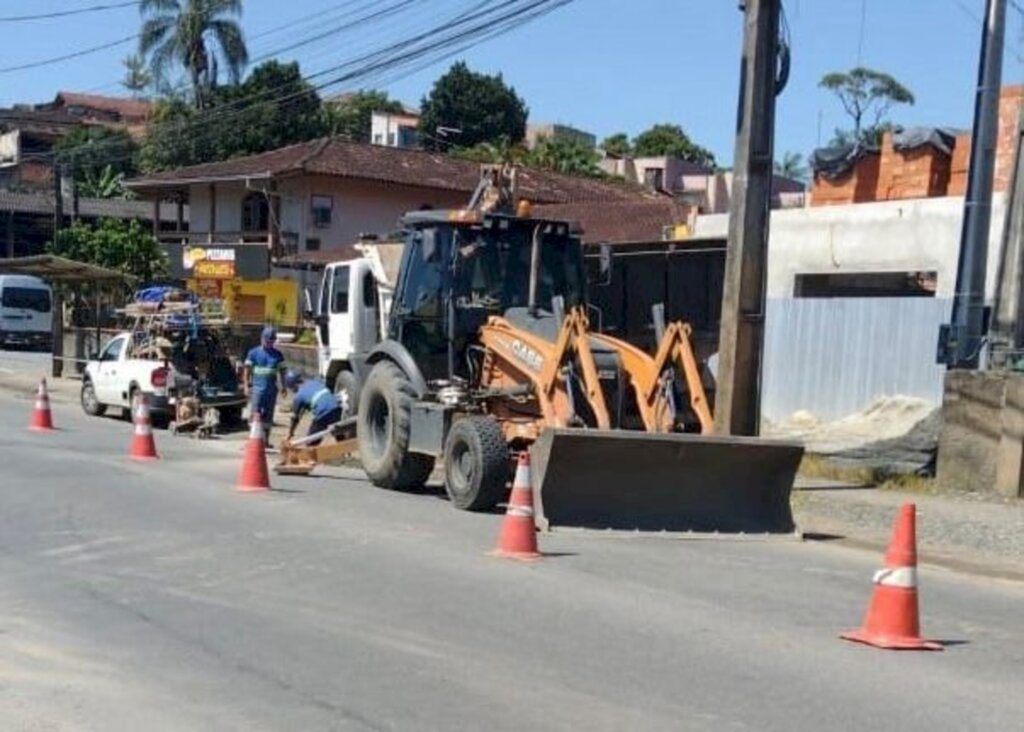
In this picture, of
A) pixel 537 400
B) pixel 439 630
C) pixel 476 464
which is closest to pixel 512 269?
pixel 537 400

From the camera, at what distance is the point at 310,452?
51.7ft

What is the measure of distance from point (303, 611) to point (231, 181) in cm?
4187

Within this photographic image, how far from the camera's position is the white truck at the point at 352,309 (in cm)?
1597

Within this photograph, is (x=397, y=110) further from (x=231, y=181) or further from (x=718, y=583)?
(x=718, y=583)

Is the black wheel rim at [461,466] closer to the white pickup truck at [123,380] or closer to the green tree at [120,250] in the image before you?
the white pickup truck at [123,380]

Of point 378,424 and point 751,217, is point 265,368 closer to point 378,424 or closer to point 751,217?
point 378,424

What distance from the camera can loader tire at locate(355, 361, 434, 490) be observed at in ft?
47.3

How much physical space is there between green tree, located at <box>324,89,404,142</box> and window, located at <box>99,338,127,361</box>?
158 feet

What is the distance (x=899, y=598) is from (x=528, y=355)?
621 centimetres

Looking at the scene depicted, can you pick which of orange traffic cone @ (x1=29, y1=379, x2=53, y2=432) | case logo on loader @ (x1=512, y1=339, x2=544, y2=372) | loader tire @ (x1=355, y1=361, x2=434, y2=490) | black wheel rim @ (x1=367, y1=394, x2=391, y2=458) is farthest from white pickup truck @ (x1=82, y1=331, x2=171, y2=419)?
case logo on loader @ (x1=512, y1=339, x2=544, y2=372)

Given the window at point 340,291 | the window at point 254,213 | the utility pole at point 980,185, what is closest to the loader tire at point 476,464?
the window at point 340,291

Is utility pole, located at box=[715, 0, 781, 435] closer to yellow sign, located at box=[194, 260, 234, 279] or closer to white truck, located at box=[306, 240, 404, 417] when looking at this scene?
white truck, located at box=[306, 240, 404, 417]

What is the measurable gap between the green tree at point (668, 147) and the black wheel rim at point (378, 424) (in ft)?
255

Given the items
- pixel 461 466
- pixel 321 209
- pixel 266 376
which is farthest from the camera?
pixel 321 209
